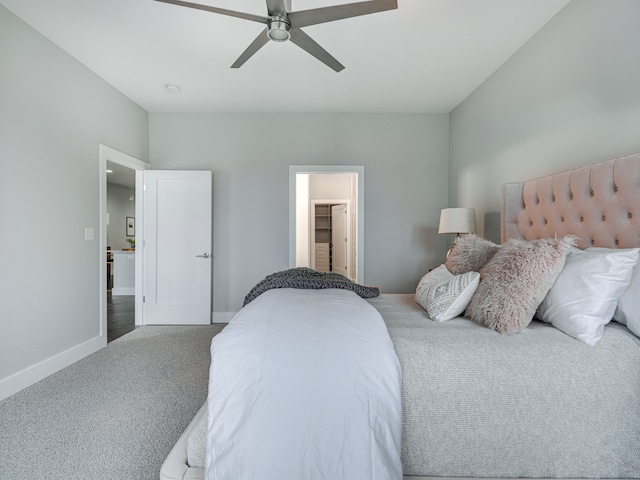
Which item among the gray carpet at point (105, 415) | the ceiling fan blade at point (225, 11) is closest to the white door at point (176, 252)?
the gray carpet at point (105, 415)

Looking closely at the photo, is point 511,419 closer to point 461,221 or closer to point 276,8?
point 276,8

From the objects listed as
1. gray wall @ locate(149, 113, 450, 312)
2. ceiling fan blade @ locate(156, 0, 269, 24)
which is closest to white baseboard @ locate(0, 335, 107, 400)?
gray wall @ locate(149, 113, 450, 312)

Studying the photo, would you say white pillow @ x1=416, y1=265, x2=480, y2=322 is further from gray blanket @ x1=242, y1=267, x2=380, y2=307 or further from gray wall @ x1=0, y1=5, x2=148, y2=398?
gray wall @ x1=0, y1=5, x2=148, y2=398

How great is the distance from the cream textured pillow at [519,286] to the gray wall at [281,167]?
2639mm

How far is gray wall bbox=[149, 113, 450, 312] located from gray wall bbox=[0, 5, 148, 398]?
107cm

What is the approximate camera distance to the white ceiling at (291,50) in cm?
221

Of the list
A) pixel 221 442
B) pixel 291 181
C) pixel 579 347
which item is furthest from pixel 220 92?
pixel 579 347

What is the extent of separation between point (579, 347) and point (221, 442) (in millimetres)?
1314

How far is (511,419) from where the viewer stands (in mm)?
1052

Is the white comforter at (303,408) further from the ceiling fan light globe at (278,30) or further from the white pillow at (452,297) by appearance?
the ceiling fan light globe at (278,30)

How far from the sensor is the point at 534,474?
3.47 ft

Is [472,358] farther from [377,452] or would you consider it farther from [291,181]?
[291,181]

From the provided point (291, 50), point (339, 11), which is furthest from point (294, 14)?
point (291, 50)

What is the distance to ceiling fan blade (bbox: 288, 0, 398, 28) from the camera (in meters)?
1.62
